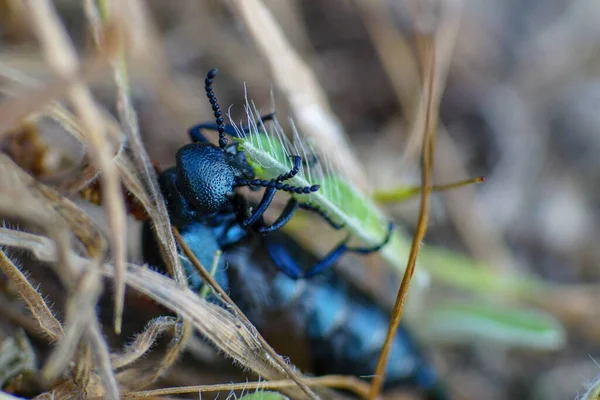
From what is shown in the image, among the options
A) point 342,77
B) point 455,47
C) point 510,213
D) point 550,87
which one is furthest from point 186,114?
point 550,87

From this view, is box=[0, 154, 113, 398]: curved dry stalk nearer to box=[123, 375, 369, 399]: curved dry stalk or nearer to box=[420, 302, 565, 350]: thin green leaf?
box=[123, 375, 369, 399]: curved dry stalk

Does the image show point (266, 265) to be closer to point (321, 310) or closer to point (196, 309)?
point (321, 310)

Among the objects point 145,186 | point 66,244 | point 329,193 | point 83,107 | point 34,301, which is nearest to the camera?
point 83,107

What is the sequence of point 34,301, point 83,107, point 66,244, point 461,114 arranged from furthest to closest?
point 461,114 → point 34,301 → point 66,244 → point 83,107

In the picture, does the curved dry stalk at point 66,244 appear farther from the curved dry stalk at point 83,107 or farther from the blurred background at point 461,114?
the blurred background at point 461,114

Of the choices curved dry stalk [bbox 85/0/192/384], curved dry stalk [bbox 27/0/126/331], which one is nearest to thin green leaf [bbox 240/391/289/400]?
curved dry stalk [bbox 85/0/192/384]

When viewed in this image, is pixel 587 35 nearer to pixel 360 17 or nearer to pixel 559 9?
pixel 559 9

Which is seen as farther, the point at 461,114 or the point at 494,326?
the point at 461,114

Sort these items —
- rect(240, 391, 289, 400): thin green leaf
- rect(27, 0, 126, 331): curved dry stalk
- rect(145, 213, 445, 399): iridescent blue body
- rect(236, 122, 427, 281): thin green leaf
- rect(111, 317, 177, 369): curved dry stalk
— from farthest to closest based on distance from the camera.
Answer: rect(145, 213, 445, 399): iridescent blue body, rect(236, 122, 427, 281): thin green leaf, rect(240, 391, 289, 400): thin green leaf, rect(111, 317, 177, 369): curved dry stalk, rect(27, 0, 126, 331): curved dry stalk

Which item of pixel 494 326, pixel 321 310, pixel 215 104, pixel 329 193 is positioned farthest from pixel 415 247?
pixel 494 326
